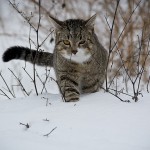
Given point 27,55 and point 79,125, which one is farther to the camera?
point 27,55

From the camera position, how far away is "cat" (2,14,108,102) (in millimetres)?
3770

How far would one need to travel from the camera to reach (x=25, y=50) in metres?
4.48

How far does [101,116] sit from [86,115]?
119 millimetres

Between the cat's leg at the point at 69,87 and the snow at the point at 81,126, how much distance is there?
201 millimetres

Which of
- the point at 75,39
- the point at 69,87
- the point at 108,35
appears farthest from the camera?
the point at 108,35

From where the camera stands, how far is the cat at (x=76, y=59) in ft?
12.4

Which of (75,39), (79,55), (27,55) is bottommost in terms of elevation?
(27,55)

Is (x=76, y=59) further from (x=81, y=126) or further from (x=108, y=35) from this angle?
(x=108, y=35)

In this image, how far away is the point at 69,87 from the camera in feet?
12.6

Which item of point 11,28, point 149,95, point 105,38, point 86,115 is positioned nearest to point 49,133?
point 86,115

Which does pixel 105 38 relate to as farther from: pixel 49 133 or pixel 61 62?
pixel 49 133

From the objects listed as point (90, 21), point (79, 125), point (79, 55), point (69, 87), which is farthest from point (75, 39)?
point (79, 125)

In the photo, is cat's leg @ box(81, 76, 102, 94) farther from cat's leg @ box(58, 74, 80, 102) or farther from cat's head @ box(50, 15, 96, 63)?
cat's head @ box(50, 15, 96, 63)

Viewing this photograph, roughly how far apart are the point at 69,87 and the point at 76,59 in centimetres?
27
